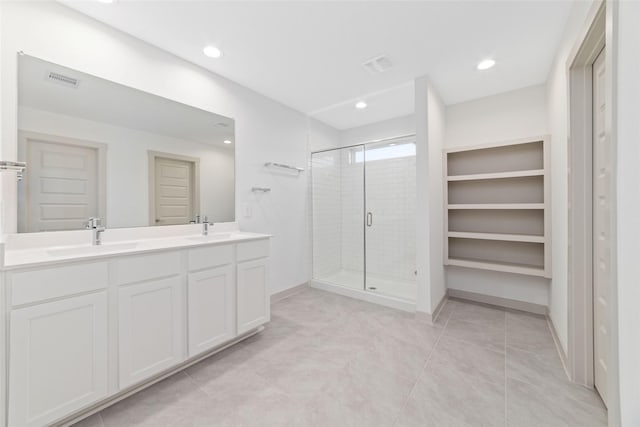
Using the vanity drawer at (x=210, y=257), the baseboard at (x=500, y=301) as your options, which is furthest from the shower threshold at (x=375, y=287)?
the vanity drawer at (x=210, y=257)

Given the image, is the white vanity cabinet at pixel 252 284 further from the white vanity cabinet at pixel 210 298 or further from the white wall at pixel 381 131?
the white wall at pixel 381 131

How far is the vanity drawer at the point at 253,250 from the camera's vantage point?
2.07 metres

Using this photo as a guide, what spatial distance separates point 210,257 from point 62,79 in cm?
154

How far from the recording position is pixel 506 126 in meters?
2.86

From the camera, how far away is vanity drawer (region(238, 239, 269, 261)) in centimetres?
207

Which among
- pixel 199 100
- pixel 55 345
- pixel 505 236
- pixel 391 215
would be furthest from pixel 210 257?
pixel 505 236

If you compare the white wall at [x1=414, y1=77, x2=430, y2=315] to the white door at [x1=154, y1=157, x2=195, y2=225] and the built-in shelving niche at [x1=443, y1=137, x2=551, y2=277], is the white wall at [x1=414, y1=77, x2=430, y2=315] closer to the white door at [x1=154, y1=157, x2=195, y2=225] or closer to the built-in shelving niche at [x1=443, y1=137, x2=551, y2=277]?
the built-in shelving niche at [x1=443, y1=137, x2=551, y2=277]

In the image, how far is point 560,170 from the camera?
197 centimetres

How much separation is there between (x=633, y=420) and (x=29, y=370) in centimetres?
247

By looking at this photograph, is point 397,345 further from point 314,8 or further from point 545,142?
point 314,8

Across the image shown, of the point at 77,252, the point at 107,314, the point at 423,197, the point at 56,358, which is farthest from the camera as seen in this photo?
the point at 423,197

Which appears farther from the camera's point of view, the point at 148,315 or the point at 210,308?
the point at 210,308

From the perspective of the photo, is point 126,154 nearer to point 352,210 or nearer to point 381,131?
point 352,210

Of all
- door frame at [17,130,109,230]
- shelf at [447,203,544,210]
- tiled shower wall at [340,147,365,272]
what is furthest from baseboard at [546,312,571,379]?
door frame at [17,130,109,230]
